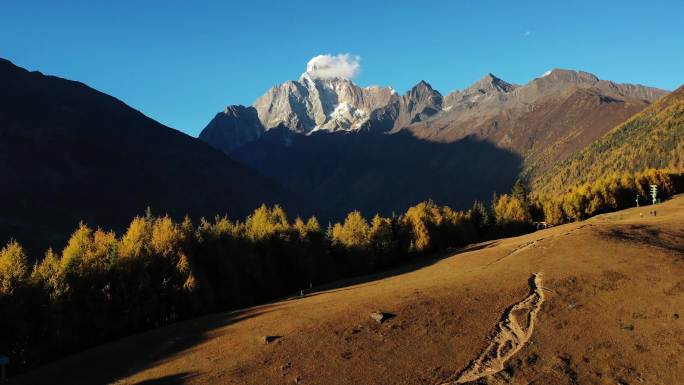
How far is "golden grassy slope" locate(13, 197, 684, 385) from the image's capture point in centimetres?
2897

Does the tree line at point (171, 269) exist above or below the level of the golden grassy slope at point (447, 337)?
above

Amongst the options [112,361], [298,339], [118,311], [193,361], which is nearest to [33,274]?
[118,311]

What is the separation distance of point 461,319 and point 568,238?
29.9 metres

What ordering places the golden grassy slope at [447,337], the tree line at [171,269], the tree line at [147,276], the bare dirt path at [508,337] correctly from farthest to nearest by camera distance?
the tree line at [171,269]
the tree line at [147,276]
the golden grassy slope at [447,337]
the bare dirt path at [508,337]

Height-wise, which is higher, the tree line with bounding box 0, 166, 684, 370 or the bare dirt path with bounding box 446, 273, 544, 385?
the tree line with bounding box 0, 166, 684, 370

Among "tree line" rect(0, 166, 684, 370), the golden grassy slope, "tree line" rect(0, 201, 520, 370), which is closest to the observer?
the golden grassy slope

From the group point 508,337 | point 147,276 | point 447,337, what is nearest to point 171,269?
point 147,276

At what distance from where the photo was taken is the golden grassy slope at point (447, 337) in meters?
29.0

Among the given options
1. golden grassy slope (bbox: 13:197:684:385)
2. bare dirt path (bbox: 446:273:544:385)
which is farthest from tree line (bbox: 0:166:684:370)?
bare dirt path (bbox: 446:273:544:385)

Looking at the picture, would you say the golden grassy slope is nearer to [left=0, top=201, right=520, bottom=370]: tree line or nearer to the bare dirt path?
the bare dirt path

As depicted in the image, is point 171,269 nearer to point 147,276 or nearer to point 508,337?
point 147,276

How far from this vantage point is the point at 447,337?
33125 mm

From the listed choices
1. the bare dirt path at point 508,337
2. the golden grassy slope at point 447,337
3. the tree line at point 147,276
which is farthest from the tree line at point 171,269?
the bare dirt path at point 508,337

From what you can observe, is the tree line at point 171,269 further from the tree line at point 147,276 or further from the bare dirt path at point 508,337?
the bare dirt path at point 508,337
